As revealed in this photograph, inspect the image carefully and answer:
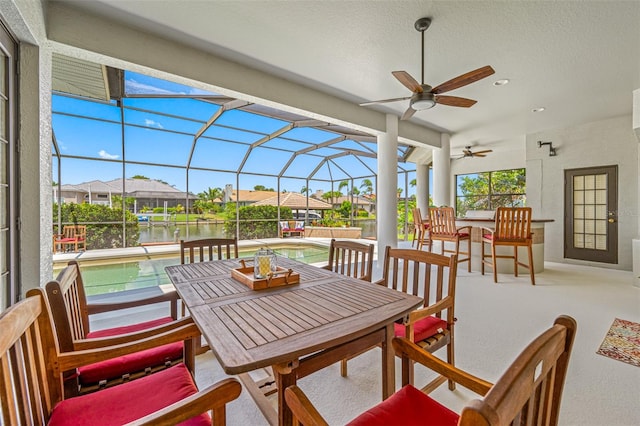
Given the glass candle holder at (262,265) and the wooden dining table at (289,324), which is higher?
the glass candle holder at (262,265)

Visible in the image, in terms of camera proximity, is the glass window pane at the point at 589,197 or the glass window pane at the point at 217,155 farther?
the glass window pane at the point at 217,155

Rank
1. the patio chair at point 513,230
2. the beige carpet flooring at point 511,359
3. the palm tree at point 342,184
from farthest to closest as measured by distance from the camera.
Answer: the palm tree at point 342,184
the patio chair at point 513,230
the beige carpet flooring at point 511,359

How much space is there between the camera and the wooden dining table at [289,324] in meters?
1.00

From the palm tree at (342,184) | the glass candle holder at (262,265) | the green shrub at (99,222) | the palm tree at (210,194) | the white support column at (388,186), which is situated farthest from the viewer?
the palm tree at (342,184)

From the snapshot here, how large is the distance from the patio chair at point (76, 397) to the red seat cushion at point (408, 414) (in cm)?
51

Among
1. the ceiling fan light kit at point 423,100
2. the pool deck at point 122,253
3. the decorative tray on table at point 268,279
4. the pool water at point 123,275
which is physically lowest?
the pool water at point 123,275

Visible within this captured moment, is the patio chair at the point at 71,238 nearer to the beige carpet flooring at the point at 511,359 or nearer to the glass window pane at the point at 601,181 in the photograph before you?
the beige carpet flooring at the point at 511,359

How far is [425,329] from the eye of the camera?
1.65m

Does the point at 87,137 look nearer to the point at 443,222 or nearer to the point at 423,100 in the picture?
the point at 423,100

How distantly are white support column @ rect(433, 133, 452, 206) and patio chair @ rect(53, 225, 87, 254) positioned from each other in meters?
8.75

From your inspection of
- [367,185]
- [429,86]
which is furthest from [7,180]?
[367,185]

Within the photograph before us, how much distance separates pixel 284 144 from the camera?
8281 mm

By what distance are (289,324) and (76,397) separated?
0.92 meters

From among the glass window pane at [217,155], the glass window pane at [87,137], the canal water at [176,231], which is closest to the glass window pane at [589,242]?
the glass window pane at [217,155]
